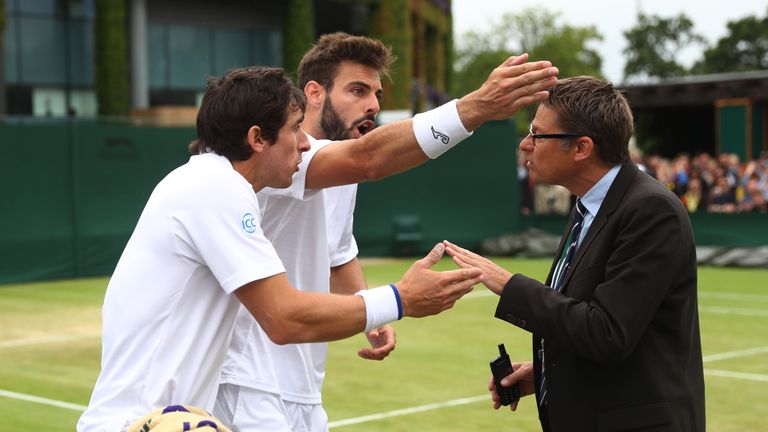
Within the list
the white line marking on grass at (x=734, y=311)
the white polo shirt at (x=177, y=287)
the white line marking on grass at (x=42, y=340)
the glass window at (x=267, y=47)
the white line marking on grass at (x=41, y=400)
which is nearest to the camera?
the white polo shirt at (x=177, y=287)

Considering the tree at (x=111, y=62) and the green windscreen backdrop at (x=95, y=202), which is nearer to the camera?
the green windscreen backdrop at (x=95, y=202)

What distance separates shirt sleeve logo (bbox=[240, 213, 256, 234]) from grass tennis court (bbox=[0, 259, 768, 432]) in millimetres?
4821

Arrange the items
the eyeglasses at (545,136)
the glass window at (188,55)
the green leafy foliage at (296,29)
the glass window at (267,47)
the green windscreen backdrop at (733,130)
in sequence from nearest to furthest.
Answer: the eyeglasses at (545,136) → the green windscreen backdrop at (733,130) → the green leafy foliage at (296,29) → the glass window at (188,55) → the glass window at (267,47)

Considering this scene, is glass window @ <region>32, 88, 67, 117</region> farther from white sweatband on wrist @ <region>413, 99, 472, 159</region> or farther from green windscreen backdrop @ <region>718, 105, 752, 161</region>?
→ white sweatband on wrist @ <region>413, 99, 472, 159</region>

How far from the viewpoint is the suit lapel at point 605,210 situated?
4.00 metres

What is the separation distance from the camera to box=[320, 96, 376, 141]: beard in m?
5.69

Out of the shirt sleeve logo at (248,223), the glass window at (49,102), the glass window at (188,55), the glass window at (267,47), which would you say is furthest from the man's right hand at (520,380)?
the glass window at (267,47)

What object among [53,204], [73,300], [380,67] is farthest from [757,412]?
[53,204]

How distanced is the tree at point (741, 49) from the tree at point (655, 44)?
5237mm

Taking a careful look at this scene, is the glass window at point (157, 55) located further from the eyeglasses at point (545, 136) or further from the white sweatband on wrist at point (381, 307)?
the white sweatband on wrist at point (381, 307)

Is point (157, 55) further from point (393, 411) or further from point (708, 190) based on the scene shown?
point (393, 411)

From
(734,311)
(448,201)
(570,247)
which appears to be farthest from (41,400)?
(448,201)

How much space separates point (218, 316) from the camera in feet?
12.5

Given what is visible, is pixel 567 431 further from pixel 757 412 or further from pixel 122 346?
pixel 757 412
